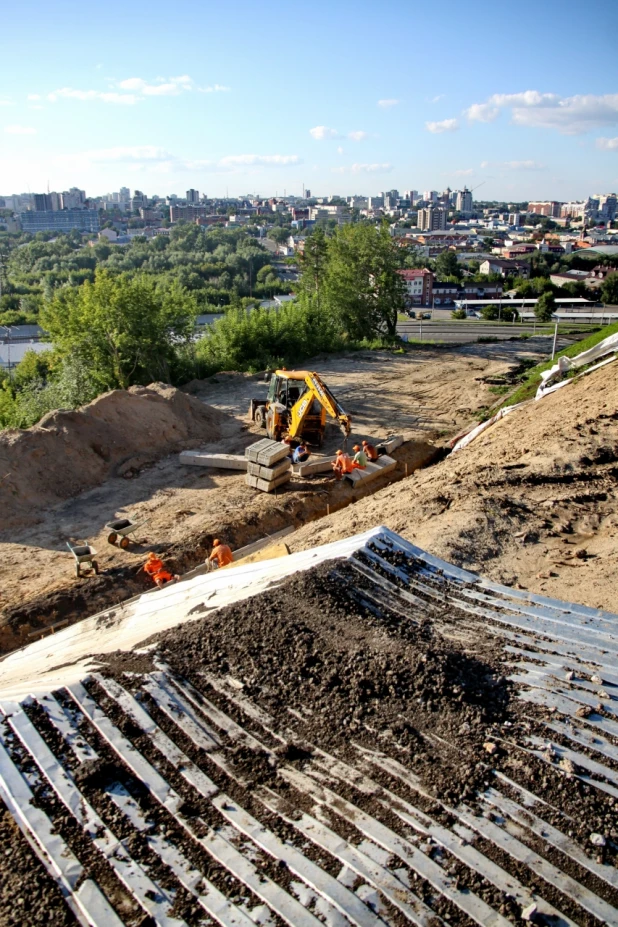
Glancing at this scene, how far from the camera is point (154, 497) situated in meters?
17.1

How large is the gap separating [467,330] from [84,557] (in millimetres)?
39590

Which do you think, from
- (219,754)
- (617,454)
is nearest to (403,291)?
(617,454)

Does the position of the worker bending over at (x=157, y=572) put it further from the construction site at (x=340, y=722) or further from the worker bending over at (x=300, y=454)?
the worker bending over at (x=300, y=454)

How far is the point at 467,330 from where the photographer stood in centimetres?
4775

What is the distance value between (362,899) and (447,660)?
261cm

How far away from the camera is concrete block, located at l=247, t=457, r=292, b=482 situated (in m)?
16.7

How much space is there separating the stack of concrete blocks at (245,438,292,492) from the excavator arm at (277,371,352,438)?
1.52 meters

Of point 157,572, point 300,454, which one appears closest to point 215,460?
point 300,454

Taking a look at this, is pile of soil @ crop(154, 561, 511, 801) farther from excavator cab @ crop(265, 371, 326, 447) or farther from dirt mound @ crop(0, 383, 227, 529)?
excavator cab @ crop(265, 371, 326, 447)

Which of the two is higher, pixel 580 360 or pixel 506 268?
pixel 506 268

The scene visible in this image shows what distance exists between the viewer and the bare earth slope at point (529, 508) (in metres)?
9.87

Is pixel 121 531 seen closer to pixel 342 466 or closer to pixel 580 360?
pixel 342 466

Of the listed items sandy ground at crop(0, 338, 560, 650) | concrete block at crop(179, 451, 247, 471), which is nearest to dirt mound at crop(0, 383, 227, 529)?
sandy ground at crop(0, 338, 560, 650)

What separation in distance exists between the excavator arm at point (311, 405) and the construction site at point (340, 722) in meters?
3.92
